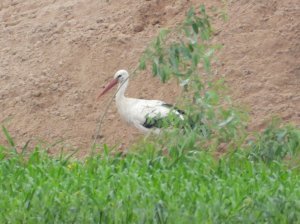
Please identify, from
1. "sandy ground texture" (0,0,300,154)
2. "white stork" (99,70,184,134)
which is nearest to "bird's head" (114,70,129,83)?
"white stork" (99,70,184,134)

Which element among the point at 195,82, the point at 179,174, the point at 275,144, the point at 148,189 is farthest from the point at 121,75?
the point at 148,189

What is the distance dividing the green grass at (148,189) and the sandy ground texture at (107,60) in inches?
45.6

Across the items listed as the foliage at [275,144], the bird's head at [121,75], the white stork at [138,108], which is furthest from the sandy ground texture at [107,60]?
the foliage at [275,144]

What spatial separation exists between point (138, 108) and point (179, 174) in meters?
2.05

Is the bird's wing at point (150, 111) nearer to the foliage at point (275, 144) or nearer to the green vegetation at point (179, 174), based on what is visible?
the green vegetation at point (179, 174)

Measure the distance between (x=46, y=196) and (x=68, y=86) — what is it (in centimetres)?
337

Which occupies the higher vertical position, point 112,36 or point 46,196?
point 46,196

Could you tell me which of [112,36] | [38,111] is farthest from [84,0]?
[38,111]

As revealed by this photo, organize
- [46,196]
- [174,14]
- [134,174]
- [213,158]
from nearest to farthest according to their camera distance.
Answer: [46,196]
[134,174]
[213,158]
[174,14]

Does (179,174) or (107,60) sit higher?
(179,174)

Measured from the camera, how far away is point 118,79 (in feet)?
38.7

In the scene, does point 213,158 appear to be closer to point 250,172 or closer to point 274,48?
point 250,172

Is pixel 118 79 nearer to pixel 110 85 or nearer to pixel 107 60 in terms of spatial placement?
pixel 110 85

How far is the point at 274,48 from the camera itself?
1203 centimetres
